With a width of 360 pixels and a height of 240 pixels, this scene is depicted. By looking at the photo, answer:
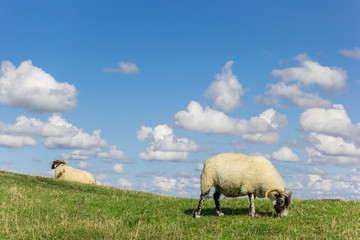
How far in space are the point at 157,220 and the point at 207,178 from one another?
297 cm

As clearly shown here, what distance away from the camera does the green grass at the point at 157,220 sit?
539 inches

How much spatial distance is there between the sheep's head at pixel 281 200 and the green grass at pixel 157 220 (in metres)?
0.40

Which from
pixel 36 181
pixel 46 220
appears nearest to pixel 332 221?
pixel 46 220

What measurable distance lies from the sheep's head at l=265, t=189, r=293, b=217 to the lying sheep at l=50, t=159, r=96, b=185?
23375 millimetres

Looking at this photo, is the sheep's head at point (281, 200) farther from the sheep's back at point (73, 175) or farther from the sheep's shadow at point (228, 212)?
the sheep's back at point (73, 175)

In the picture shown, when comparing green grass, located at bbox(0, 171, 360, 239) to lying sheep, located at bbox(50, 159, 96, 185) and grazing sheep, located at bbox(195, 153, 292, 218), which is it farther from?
lying sheep, located at bbox(50, 159, 96, 185)

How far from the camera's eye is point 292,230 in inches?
534

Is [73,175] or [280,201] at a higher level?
[73,175]

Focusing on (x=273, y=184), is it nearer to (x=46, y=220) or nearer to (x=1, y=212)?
(x=46, y=220)

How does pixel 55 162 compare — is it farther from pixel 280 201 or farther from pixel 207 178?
pixel 280 201

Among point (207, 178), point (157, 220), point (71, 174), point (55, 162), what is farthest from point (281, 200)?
point (55, 162)

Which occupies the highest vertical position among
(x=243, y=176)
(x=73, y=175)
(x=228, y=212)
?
(x=243, y=176)

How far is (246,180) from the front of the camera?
53.8ft

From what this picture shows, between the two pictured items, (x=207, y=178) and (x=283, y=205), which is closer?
(x=283, y=205)
